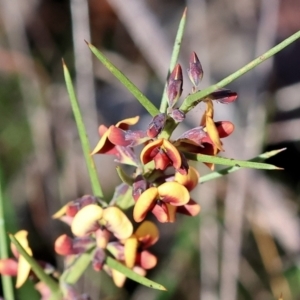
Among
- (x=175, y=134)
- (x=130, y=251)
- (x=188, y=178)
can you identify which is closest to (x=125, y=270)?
(x=130, y=251)

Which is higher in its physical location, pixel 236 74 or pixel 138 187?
pixel 236 74

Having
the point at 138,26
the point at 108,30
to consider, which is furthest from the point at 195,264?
the point at 108,30

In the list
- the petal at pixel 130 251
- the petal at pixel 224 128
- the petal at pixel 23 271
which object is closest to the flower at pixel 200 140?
the petal at pixel 224 128

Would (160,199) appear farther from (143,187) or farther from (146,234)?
(146,234)

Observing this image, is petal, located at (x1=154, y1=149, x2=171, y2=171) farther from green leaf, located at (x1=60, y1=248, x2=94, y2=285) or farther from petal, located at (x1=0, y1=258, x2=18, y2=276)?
petal, located at (x1=0, y1=258, x2=18, y2=276)

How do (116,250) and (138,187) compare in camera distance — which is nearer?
(138,187)

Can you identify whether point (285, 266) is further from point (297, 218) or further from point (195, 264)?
point (195, 264)
